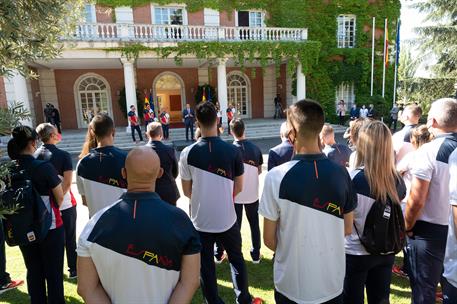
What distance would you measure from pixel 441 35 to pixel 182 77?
15.6 metres

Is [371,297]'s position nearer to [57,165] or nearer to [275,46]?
[57,165]

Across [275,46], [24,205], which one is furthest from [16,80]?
[24,205]

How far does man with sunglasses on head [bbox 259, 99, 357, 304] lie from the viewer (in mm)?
2049

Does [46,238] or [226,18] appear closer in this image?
[46,238]

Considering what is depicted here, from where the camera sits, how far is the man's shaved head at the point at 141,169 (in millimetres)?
1641

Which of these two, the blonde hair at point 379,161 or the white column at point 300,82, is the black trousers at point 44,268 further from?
the white column at point 300,82

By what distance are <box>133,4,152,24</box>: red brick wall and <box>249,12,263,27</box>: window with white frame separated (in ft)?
21.2

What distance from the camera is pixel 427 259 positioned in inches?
105

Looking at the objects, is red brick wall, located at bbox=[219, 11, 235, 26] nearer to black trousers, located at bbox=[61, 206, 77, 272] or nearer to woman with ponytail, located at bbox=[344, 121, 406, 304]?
black trousers, located at bbox=[61, 206, 77, 272]

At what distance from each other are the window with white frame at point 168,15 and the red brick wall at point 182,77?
3086mm

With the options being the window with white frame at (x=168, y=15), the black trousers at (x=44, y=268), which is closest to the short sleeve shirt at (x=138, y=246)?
the black trousers at (x=44, y=268)

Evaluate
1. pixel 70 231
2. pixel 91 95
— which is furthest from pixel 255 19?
pixel 70 231

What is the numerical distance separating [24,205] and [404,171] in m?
3.79

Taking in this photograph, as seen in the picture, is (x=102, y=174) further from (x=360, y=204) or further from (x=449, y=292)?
(x=449, y=292)
